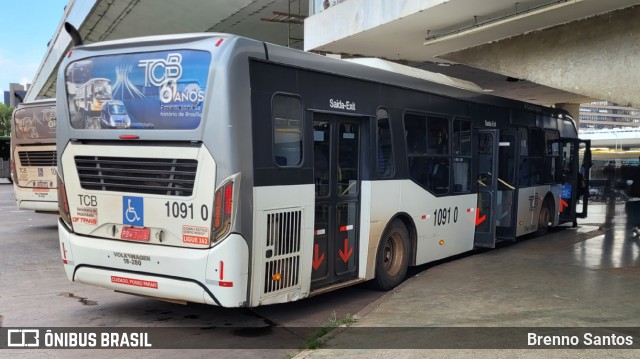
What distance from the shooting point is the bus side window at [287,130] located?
19.5 feet

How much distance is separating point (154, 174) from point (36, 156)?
413 inches

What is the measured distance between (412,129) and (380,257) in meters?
2.04

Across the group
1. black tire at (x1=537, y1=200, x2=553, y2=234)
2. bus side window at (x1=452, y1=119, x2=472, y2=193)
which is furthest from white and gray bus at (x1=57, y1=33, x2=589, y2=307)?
black tire at (x1=537, y1=200, x2=553, y2=234)

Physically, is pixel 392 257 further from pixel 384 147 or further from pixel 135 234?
pixel 135 234

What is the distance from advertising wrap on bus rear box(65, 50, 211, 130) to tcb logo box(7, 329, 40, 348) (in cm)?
234

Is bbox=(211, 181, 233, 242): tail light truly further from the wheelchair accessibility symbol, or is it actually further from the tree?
the tree

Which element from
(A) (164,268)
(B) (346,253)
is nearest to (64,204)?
(A) (164,268)

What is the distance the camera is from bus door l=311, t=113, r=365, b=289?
6.64 metres

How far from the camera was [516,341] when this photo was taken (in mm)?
5145

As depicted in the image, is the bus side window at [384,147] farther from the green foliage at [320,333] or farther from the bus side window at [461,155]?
A: the green foliage at [320,333]

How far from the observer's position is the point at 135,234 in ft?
19.2

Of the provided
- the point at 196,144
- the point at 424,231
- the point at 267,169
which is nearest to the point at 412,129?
the point at 424,231

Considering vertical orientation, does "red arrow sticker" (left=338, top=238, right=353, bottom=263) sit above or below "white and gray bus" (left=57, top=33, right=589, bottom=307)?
below

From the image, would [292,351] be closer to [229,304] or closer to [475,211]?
[229,304]
